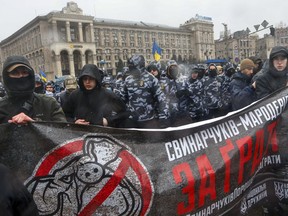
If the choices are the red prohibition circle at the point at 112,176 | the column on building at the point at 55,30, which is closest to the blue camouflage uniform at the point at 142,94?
the red prohibition circle at the point at 112,176

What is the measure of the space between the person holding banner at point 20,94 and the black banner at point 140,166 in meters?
0.44

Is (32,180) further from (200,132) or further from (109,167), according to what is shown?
(200,132)

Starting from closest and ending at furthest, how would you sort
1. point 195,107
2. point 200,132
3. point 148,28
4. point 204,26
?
point 200,132 < point 195,107 < point 148,28 < point 204,26

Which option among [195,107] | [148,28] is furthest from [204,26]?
[195,107]

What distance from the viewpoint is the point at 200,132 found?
2.60m

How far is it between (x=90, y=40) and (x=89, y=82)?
7928 cm

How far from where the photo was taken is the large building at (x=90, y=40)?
249 ft

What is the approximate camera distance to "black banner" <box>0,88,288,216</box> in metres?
2.17

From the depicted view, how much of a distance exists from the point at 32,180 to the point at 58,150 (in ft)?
0.81

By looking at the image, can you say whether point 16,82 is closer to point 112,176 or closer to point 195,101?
point 112,176

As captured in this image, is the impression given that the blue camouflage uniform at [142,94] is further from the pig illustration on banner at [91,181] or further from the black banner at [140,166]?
the pig illustration on banner at [91,181]

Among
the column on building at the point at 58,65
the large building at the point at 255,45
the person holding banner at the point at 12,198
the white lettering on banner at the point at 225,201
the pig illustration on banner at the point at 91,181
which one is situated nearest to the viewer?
the person holding banner at the point at 12,198

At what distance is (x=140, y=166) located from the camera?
234cm

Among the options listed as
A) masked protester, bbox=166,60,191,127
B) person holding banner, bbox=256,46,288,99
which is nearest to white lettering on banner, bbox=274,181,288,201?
person holding banner, bbox=256,46,288,99
